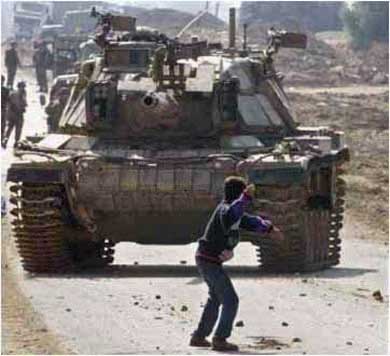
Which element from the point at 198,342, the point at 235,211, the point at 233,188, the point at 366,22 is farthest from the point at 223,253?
the point at 366,22

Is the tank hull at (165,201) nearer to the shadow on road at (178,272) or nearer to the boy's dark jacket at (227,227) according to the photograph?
the shadow on road at (178,272)

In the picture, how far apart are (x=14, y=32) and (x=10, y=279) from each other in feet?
208

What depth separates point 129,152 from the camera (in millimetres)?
17453

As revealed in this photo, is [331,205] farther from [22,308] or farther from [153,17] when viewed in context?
[153,17]

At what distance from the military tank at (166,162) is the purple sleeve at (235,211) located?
488 centimetres

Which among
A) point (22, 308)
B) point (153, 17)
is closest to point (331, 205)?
point (22, 308)

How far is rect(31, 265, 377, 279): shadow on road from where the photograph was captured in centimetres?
1642

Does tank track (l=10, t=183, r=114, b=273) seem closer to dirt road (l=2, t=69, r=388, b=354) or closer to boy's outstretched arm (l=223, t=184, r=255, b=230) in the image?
dirt road (l=2, t=69, r=388, b=354)

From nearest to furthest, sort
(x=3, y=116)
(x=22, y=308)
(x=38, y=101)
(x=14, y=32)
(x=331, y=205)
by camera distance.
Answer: (x=22, y=308) < (x=331, y=205) < (x=3, y=116) < (x=38, y=101) < (x=14, y=32)

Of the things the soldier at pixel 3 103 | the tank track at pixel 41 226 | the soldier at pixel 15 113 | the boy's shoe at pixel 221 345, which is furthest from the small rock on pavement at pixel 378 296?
the soldier at pixel 3 103

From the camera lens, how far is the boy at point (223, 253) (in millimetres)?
11477

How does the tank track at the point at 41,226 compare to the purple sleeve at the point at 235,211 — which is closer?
the purple sleeve at the point at 235,211

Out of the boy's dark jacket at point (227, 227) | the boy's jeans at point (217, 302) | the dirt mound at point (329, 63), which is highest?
the boy's dark jacket at point (227, 227)

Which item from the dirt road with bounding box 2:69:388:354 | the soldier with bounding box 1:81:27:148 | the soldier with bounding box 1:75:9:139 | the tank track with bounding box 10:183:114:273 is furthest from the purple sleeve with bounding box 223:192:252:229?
the soldier with bounding box 1:75:9:139
